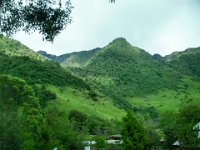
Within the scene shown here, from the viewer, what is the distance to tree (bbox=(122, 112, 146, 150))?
7550 centimetres

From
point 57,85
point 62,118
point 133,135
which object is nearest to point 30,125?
point 62,118

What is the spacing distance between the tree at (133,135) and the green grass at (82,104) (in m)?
60.8

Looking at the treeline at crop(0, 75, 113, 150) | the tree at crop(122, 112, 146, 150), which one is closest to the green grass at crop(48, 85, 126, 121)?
the treeline at crop(0, 75, 113, 150)

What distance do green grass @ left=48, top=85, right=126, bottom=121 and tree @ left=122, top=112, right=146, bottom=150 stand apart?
60831 mm

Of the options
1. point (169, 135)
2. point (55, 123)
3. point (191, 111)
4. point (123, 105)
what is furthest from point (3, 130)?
point (123, 105)

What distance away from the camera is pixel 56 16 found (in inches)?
695

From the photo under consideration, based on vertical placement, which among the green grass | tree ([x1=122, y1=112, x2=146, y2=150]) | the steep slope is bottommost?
tree ([x1=122, y1=112, x2=146, y2=150])

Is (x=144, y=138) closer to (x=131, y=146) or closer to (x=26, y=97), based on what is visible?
(x=131, y=146)

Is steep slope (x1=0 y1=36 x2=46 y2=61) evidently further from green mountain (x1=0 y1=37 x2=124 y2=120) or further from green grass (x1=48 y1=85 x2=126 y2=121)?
green grass (x1=48 y1=85 x2=126 y2=121)

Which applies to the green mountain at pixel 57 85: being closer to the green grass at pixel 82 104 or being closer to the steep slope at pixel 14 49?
the green grass at pixel 82 104

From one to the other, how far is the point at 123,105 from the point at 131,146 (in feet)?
395

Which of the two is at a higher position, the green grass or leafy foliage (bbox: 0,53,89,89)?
leafy foliage (bbox: 0,53,89,89)

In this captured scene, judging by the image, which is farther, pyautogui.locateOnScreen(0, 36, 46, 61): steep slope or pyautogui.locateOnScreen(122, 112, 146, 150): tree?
pyautogui.locateOnScreen(0, 36, 46, 61): steep slope

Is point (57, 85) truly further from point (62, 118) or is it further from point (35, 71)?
point (62, 118)
